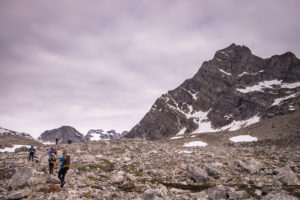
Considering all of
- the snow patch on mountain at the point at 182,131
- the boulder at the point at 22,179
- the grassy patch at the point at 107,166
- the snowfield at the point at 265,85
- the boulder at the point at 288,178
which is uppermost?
the snowfield at the point at 265,85

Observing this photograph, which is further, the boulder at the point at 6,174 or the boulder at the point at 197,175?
the boulder at the point at 6,174

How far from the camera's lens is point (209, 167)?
1945cm

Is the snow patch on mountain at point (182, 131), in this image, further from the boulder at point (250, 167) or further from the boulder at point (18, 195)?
the boulder at point (18, 195)

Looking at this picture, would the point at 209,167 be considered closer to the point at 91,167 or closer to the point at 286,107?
the point at 91,167

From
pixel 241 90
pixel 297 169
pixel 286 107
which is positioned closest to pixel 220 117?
pixel 241 90

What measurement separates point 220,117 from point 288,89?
58984 millimetres

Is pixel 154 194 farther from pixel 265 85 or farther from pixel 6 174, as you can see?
pixel 265 85

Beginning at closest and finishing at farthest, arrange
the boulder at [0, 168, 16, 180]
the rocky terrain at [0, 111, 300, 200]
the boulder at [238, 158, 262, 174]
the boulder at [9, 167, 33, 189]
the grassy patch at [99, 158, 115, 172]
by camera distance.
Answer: the rocky terrain at [0, 111, 300, 200], the boulder at [9, 167, 33, 189], the boulder at [0, 168, 16, 180], the boulder at [238, 158, 262, 174], the grassy patch at [99, 158, 115, 172]

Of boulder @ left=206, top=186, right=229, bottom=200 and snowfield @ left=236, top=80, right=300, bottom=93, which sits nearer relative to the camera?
boulder @ left=206, top=186, right=229, bottom=200

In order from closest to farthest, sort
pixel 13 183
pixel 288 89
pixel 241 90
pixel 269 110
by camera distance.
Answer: pixel 13 183
pixel 269 110
pixel 288 89
pixel 241 90

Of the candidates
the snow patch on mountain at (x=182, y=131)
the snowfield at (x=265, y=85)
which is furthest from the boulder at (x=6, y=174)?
the snowfield at (x=265, y=85)

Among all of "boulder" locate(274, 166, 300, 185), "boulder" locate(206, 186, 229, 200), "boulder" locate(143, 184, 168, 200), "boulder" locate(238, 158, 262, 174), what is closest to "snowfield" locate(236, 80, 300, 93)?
"boulder" locate(238, 158, 262, 174)

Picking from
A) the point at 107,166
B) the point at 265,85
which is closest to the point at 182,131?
the point at 265,85

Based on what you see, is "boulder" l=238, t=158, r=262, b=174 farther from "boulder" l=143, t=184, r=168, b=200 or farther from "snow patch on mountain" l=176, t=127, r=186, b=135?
"snow patch on mountain" l=176, t=127, r=186, b=135
